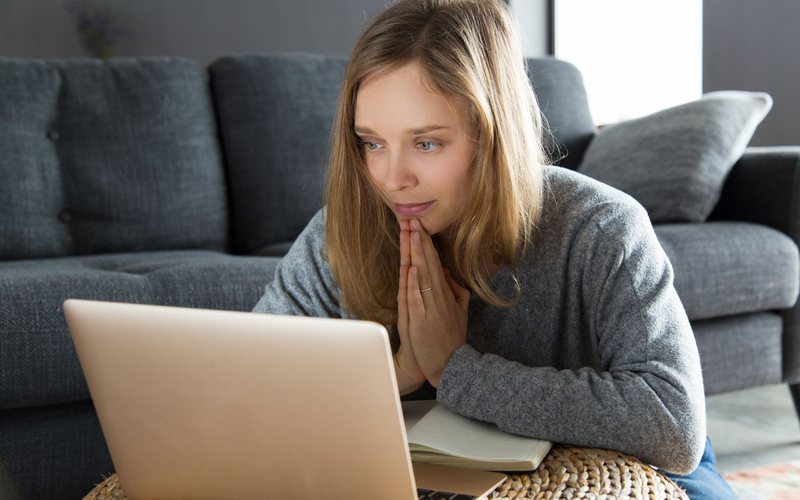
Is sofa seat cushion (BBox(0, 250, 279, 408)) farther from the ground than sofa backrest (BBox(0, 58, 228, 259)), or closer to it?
closer to it

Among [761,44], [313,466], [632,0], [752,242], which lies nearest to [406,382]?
[313,466]

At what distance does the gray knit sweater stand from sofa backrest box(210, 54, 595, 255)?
101 cm

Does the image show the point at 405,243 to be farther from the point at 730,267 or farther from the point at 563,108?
the point at 563,108

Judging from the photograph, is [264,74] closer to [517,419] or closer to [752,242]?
[752,242]

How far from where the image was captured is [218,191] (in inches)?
86.7

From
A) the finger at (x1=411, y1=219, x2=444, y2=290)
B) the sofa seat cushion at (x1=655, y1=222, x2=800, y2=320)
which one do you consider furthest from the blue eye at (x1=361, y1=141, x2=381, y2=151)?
the sofa seat cushion at (x1=655, y1=222, x2=800, y2=320)

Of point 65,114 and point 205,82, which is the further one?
point 205,82

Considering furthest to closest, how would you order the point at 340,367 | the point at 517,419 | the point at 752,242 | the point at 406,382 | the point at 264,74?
the point at 264,74 → the point at 752,242 → the point at 406,382 → the point at 517,419 → the point at 340,367

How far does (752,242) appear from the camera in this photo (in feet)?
6.44

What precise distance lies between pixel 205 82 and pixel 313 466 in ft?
5.78

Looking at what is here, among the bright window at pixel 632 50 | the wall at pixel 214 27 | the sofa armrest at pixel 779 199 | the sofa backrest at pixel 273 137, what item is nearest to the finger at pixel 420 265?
the sofa backrest at pixel 273 137

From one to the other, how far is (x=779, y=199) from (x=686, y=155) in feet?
0.78

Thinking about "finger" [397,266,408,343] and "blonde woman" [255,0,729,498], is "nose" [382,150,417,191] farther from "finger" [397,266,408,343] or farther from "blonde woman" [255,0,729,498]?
"finger" [397,266,408,343]

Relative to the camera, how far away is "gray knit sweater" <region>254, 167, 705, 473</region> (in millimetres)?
878
